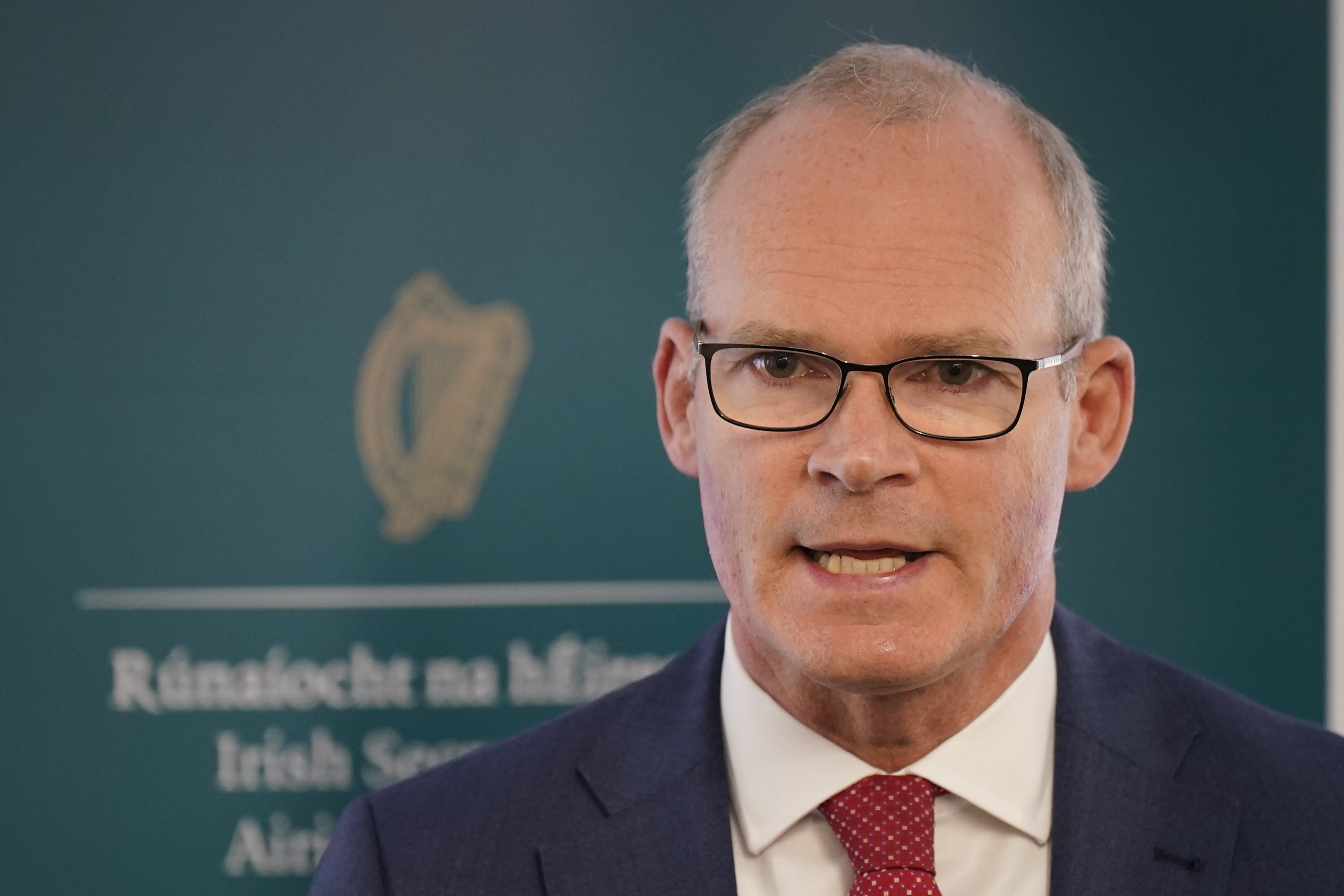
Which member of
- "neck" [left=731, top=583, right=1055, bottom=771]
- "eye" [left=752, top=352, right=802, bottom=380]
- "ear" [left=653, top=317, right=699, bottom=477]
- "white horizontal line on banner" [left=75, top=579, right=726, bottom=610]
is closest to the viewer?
"eye" [left=752, top=352, right=802, bottom=380]

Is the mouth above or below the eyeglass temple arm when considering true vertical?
below

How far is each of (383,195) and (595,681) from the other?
38.9 inches

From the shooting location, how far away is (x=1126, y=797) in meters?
1.62

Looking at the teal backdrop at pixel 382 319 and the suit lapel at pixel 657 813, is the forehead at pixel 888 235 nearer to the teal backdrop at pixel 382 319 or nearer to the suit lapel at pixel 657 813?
the suit lapel at pixel 657 813

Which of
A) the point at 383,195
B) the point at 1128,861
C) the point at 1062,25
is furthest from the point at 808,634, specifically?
the point at 1062,25

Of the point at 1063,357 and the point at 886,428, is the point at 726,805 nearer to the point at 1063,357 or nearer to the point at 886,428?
the point at 886,428

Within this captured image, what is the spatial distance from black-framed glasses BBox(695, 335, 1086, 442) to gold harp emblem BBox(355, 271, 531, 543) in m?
0.98

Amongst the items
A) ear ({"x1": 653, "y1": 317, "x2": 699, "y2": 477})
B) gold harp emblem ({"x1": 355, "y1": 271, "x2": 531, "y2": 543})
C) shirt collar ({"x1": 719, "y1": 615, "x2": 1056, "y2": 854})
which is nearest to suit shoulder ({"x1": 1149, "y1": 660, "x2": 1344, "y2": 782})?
shirt collar ({"x1": 719, "y1": 615, "x2": 1056, "y2": 854})

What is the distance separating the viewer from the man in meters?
1.48

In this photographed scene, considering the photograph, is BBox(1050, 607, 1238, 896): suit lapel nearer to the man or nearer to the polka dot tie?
the man

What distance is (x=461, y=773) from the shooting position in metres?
1.76

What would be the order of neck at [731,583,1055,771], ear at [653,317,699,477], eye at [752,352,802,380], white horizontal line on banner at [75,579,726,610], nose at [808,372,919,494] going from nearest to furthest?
nose at [808,372,919,494] → eye at [752,352,802,380] → neck at [731,583,1055,771] → ear at [653,317,699,477] → white horizontal line on banner at [75,579,726,610]

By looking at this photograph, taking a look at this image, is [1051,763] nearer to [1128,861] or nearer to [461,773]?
[1128,861]

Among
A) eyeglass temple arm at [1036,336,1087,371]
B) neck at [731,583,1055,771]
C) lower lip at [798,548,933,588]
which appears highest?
eyeglass temple arm at [1036,336,1087,371]
